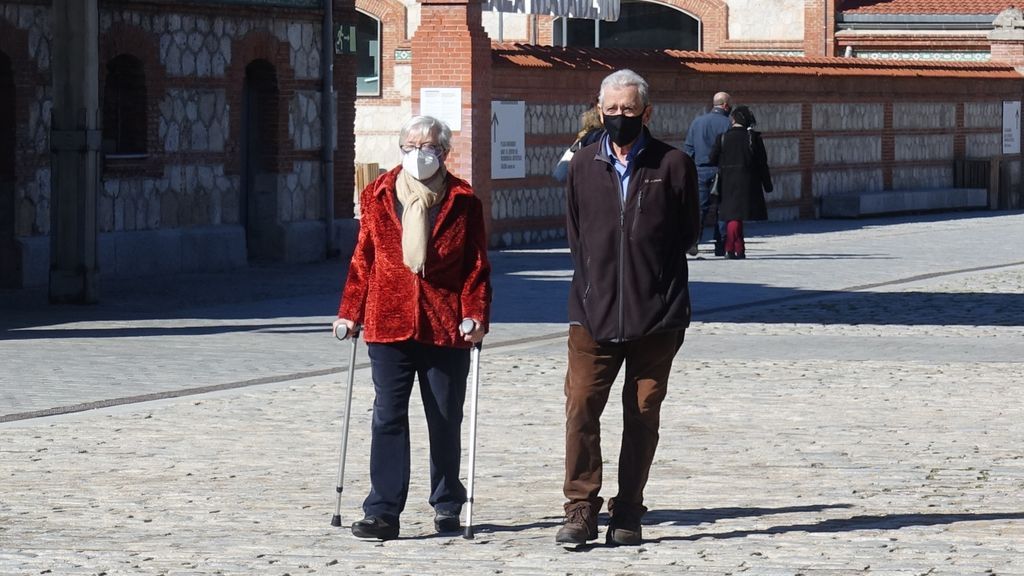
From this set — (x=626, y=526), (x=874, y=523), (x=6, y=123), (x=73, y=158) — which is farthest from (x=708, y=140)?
(x=626, y=526)

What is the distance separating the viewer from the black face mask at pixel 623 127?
317 inches

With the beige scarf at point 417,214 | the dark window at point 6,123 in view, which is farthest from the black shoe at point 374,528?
the dark window at point 6,123


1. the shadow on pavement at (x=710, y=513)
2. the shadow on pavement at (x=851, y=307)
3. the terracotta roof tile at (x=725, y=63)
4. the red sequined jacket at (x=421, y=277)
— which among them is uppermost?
the terracotta roof tile at (x=725, y=63)

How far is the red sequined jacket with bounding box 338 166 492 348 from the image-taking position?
8.23 meters

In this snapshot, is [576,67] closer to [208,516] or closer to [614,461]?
[614,461]

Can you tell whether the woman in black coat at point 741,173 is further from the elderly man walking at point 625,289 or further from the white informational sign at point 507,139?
the elderly man walking at point 625,289

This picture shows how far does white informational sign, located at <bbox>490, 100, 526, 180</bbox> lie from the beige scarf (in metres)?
18.2

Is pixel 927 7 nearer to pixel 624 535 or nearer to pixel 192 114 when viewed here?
pixel 192 114

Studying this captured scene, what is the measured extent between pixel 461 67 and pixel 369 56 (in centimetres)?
2374

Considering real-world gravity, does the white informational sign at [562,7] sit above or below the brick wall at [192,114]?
above

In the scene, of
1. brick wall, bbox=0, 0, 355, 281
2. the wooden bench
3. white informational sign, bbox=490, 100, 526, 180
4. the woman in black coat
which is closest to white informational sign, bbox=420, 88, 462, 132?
white informational sign, bbox=490, 100, 526, 180

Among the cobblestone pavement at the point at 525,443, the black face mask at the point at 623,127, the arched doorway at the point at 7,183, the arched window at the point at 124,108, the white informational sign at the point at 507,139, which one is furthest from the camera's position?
the white informational sign at the point at 507,139

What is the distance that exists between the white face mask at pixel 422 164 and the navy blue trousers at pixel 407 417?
63 centimetres

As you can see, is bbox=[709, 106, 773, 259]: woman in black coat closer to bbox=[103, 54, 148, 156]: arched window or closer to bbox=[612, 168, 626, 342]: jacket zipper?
bbox=[103, 54, 148, 156]: arched window
